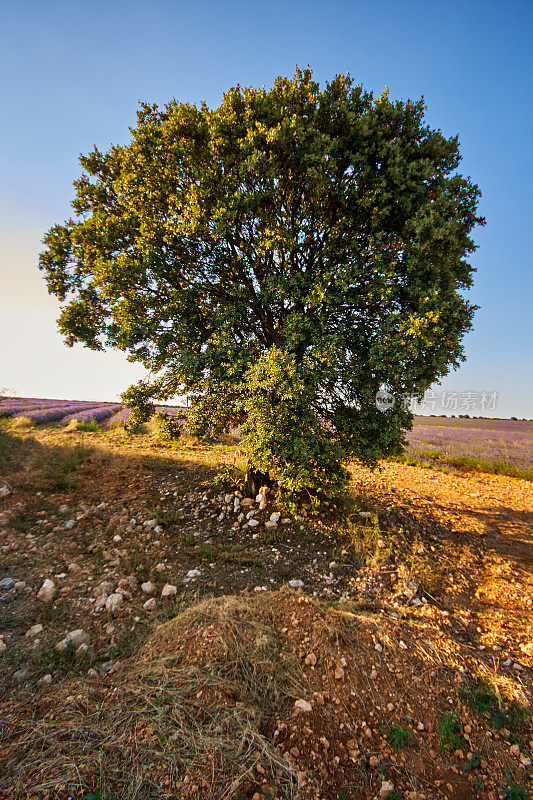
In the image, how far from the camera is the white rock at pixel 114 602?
4898 millimetres

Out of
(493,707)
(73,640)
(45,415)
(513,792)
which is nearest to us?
(513,792)

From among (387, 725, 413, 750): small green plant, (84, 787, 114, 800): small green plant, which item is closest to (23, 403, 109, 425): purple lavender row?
(84, 787, 114, 800): small green plant

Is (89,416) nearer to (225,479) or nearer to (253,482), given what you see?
(225,479)

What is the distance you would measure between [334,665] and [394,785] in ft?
3.38

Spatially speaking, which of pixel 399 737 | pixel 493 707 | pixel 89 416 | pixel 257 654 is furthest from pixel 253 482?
pixel 89 416

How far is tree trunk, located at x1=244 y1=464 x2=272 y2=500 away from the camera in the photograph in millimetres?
8992

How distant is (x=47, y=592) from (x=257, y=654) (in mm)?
3678

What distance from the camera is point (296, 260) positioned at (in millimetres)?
7984

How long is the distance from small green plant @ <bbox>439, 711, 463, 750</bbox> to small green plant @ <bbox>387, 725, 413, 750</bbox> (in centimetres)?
31

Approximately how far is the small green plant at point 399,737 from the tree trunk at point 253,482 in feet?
19.7

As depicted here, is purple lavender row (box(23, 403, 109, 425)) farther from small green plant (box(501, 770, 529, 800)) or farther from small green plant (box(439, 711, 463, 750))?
small green plant (box(501, 770, 529, 800))

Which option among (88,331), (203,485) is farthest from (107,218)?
(203,485)

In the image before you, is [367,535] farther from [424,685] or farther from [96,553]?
[96,553]

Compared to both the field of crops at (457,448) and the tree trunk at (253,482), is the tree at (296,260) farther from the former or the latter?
the field of crops at (457,448)
